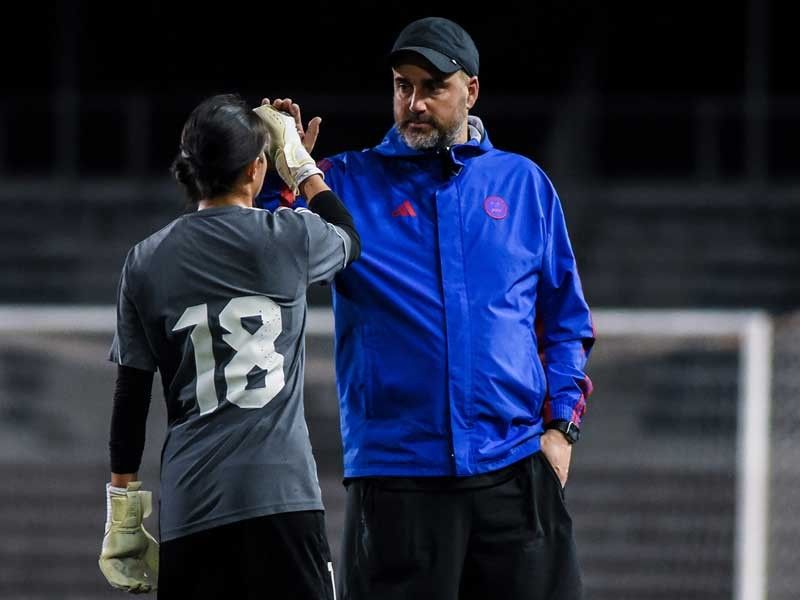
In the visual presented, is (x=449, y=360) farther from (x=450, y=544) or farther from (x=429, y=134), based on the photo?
(x=429, y=134)

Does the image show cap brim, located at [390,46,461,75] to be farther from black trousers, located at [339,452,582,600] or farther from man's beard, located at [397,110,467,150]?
black trousers, located at [339,452,582,600]

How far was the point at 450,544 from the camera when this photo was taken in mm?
2699

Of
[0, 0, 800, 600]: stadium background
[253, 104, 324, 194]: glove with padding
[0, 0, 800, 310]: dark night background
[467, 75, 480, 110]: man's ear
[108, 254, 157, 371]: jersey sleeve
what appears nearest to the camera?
[108, 254, 157, 371]: jersey sleeve

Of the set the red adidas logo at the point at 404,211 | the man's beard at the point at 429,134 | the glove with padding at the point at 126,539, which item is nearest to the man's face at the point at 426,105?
the man's beard at the point at 429,134

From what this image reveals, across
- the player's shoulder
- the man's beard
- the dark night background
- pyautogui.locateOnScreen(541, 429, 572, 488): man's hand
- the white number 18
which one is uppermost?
the dark night background

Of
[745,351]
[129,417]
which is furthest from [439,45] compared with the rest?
[745,351]

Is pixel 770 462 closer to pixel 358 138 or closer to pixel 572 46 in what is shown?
pixel 358 138

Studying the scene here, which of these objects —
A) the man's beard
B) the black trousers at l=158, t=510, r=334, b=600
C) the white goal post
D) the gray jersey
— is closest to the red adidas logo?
the man's beard

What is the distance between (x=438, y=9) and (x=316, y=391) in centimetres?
825

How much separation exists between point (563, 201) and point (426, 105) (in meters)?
8.43

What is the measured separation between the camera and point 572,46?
45.1 feet

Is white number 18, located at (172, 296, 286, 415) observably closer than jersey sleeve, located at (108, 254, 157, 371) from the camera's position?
Yes

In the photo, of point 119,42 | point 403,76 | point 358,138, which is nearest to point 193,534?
point 403,76

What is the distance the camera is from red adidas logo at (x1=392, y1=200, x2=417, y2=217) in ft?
9.25
